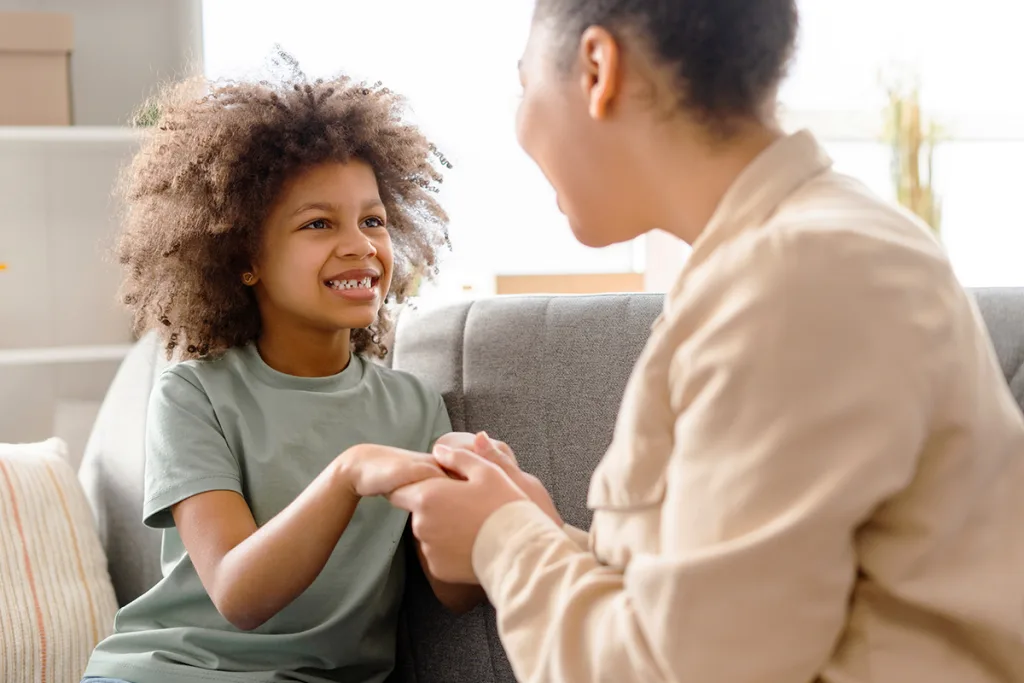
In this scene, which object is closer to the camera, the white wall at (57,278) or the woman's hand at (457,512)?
the woman's hand at (457,512)

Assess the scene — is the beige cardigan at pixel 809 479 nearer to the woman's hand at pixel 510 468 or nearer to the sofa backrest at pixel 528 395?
the woman's hand at pixel 510 468

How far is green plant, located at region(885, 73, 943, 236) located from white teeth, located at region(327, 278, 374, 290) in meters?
1.30

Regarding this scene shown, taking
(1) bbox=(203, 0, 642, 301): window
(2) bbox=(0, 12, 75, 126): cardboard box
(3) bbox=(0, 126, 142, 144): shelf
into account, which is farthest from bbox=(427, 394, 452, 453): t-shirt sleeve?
(2) bbox=(0, 12, 75, 126): cardboard box

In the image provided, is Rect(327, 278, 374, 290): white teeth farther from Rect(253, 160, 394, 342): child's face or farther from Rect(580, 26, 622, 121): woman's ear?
Rect(580, 26, 622, 121): woman's ear

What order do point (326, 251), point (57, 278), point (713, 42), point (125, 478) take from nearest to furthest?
point (713, 42), point (326, 251), point (125, 478), point (57, 278)

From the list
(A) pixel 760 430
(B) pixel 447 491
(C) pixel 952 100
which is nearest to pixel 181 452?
(B) pixel 447 491

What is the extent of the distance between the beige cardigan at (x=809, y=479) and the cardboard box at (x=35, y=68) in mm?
2298

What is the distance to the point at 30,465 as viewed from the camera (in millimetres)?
1961

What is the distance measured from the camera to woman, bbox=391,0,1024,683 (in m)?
0.69

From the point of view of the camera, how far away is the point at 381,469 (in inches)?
47.1

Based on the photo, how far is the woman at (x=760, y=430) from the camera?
0.69m

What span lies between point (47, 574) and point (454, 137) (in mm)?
1411

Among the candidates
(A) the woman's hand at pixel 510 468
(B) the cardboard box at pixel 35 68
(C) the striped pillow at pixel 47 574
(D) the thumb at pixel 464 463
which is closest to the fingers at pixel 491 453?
(A) the woman's hand at pixel 510 468

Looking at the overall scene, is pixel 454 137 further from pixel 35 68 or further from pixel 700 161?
pixel 700 161
